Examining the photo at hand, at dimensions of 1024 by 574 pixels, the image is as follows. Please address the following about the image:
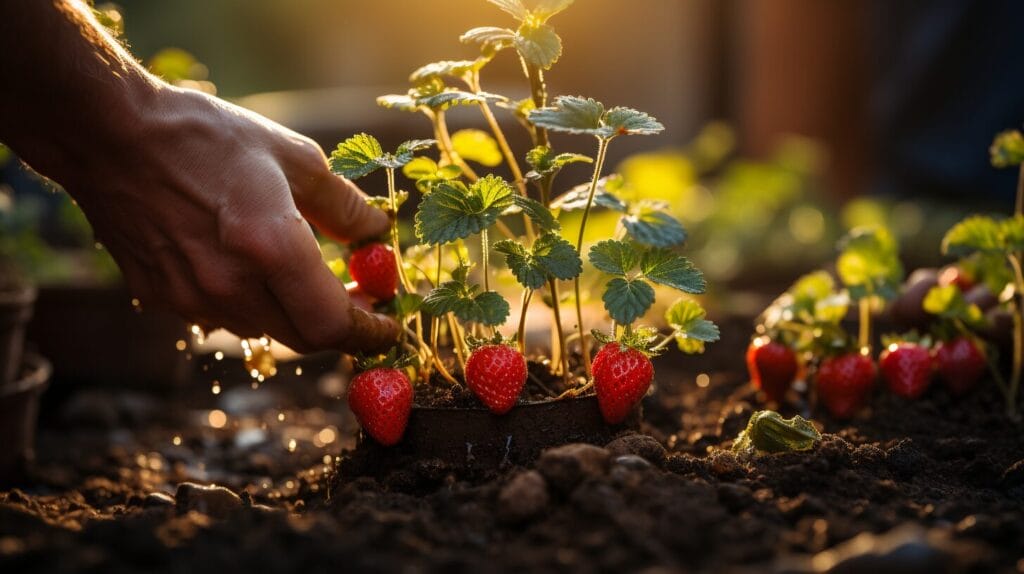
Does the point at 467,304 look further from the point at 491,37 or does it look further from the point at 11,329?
the point at 11,329

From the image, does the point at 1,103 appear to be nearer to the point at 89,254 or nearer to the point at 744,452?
the point at 744,452

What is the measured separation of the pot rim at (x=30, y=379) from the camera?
2840mm

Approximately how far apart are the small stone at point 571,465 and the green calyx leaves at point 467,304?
1.10 feet

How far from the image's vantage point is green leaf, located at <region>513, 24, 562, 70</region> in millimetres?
2055

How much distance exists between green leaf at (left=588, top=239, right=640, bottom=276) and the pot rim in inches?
69.2

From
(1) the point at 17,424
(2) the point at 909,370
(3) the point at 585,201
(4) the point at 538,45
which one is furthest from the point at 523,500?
(1) the point at 17,424

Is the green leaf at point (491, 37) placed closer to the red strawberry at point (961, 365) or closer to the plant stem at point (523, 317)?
the plant stem at point (523, 317)

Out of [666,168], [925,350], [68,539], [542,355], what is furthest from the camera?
[666,168]

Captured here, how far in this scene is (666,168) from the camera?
5574 mm

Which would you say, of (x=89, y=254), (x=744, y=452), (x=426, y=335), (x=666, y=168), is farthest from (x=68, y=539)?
(x=666, y=168)

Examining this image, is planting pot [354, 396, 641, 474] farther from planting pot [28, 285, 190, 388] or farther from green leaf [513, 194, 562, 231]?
planting pot [28, 285, 190, 388]

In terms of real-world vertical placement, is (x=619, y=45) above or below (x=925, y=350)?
above

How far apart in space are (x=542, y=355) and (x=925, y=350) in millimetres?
1130

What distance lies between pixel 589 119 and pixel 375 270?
2.18ft
